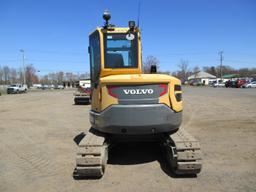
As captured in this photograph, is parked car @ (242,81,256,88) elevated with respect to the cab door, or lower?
lower

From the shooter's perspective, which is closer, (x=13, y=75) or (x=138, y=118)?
(x=138, y=118)

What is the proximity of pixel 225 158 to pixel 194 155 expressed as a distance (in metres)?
1.91

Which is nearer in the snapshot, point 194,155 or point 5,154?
point 194,155

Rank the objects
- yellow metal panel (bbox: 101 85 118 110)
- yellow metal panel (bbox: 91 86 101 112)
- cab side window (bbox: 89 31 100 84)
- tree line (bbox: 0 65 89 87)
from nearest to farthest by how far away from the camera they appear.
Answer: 1. yellow metal panel (bbox: 101 85 118 110)
2. yellow metal panel (bbox: 91 86 101 112)
3. cab side window (bbox: 89 31 100 84)
4. tree line (bbox: 0 65 89 87)

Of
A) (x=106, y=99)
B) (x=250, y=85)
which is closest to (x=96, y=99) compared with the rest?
(x=106, y=99)

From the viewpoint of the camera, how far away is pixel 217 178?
20.5ft

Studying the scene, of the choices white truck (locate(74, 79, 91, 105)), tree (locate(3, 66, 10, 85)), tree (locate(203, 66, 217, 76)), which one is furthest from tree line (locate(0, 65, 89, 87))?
white truck (locate(74, 79, 91, 105))

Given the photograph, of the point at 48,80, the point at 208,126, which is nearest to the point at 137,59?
the point at 208,126

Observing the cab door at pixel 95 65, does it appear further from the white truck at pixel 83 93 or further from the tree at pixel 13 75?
the tree at pixel 13 75

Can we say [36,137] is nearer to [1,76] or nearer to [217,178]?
[217,178]

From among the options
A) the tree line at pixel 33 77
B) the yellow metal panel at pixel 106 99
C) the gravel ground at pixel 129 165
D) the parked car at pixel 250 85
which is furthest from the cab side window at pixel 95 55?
the tree line at pixel 33 77

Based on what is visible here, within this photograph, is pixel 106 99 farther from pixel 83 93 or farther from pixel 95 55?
pixel 83 93

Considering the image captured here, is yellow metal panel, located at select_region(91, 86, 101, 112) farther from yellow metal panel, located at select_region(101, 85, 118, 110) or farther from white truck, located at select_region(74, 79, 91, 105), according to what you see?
white truck, located at select_region(74, 79, 91, 105)

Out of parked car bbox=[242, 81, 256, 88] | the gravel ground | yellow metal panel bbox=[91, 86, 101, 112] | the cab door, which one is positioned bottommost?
parked car bbox=[242, 81, 256, 88]
